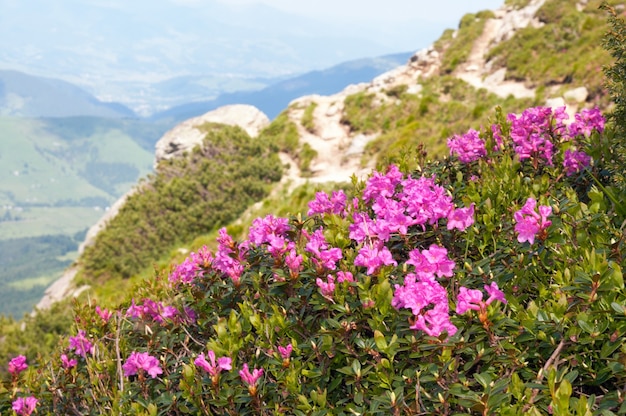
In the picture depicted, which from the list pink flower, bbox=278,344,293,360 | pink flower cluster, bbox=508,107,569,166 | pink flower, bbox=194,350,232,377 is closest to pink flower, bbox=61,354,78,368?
pink flower, bbox=194,350,232,377

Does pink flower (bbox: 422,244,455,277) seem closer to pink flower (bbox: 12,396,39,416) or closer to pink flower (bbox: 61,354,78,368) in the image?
pink flower (bbox: 61,354,78,368)

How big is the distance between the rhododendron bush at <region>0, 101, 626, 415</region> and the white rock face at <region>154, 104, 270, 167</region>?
950 inches

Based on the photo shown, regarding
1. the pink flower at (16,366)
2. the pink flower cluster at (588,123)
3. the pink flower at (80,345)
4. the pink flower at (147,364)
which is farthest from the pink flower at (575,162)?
the pink flower at (16,366)

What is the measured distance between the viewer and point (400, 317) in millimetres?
2285

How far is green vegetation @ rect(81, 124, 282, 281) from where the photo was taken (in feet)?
59.9

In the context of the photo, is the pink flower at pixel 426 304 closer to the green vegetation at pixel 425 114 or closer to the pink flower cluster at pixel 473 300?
the pink flower cluster at pixel 473 300

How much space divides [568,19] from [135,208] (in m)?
21.3

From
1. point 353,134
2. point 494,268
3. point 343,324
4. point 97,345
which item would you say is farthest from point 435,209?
point 353,134

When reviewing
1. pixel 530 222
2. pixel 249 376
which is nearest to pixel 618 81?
pixel 530 222

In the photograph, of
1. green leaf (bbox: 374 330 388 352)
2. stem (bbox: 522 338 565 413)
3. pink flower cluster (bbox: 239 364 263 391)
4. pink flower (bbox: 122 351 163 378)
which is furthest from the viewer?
pink flower (bbox: 122 351 163 378)

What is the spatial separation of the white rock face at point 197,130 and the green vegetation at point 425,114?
7669 mm

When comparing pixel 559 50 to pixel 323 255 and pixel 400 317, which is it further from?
pixel 400 317

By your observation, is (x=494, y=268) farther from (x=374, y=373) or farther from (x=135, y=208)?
(x=135, y=208)

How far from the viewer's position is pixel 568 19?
20625 mm
